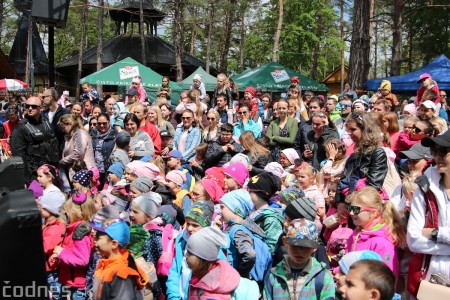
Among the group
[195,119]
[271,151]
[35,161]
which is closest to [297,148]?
[271,151]

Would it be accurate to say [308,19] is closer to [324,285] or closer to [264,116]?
[264,116]

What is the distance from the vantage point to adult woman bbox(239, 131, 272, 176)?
691 centimetres

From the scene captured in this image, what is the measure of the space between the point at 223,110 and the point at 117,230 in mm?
6711

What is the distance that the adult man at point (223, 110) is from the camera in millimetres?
9812

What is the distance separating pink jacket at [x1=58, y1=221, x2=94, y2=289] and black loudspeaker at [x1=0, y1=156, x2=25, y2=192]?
2332mm

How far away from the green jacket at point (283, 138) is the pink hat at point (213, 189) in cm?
278

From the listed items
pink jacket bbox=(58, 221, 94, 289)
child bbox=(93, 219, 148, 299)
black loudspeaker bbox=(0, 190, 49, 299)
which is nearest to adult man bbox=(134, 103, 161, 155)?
pink jacket bbox=(58, 221, 94, 289)

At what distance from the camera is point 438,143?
10.7ft

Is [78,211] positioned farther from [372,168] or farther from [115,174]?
[372,168]

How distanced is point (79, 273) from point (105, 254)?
1.07 m

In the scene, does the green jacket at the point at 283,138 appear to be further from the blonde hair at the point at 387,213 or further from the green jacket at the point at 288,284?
the green jacket at the point at 288,284

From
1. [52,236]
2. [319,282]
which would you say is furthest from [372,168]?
[52,236]

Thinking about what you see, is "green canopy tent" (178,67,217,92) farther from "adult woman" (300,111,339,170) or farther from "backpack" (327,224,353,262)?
"backpack" (327,224,353,262)

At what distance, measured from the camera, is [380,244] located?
3820mm
